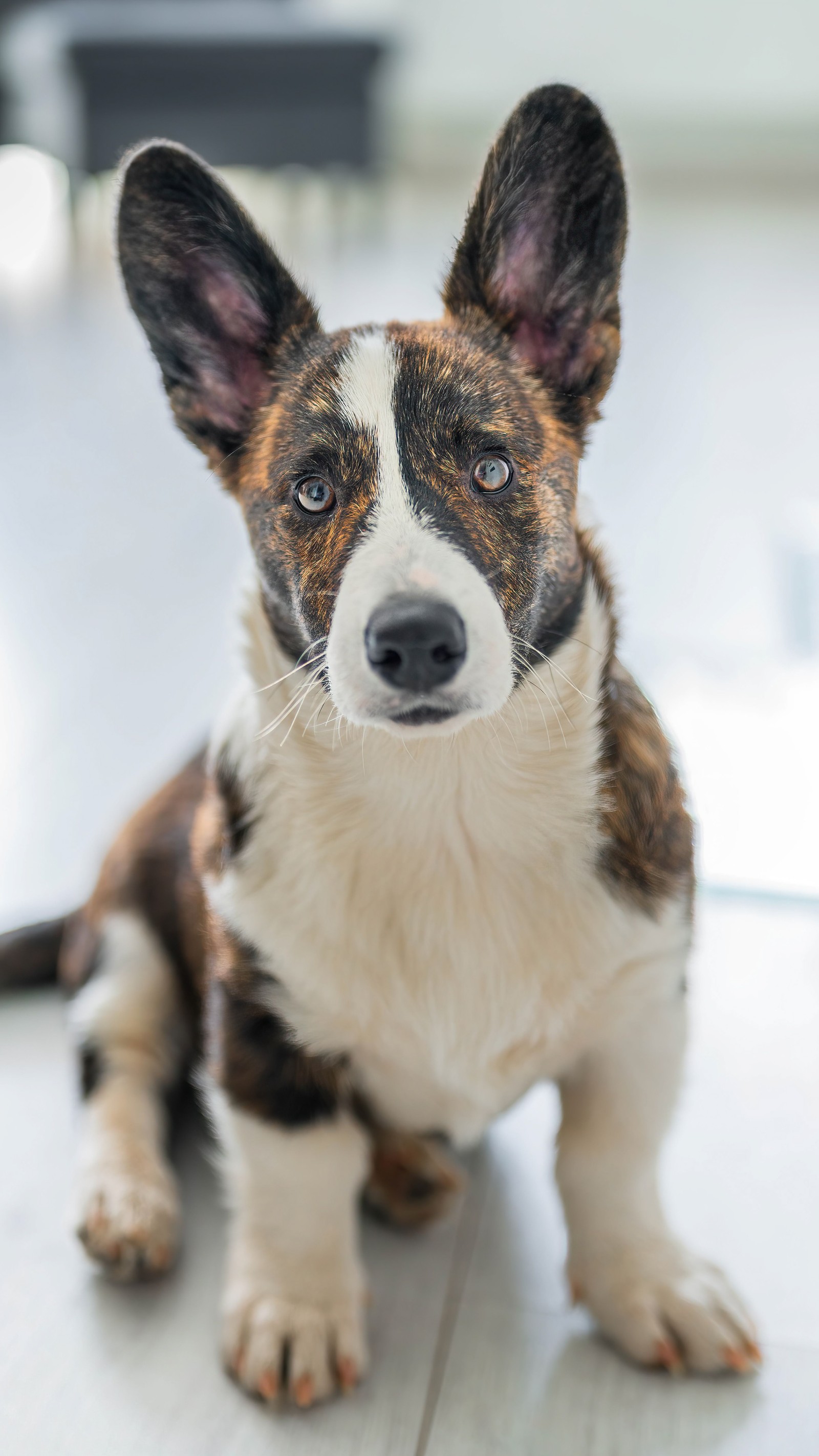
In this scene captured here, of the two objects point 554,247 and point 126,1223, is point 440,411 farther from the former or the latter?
point 126,1223

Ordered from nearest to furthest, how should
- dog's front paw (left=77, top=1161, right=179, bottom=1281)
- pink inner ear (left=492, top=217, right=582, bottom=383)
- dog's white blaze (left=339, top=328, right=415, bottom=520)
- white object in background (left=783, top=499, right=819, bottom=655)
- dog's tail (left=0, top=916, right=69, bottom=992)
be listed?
1. dog's white blaze (left=339, top=328, right=415, bottom=520)
2. pink inner ear (left=492, top=217, right=582, bottom=383)
3. dog's front paw (left=77, top=1161, right=179, bottom=1281)
4. dog's tail (left=0, top=916, right=69, bottom=992)
5. white object in background (left=783, top=499, right=819, bottom=655)

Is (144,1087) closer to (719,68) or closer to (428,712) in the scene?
(428,712)

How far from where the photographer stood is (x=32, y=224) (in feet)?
25.5

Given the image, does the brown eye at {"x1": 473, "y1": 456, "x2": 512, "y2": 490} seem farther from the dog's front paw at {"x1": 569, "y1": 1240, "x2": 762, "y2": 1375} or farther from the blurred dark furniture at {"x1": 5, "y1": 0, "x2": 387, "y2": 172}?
the blurred dark furniture at {"x1": 5, "y1": 0, "x2": 387, "y2": 172}

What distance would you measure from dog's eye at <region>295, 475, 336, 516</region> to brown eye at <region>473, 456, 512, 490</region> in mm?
142

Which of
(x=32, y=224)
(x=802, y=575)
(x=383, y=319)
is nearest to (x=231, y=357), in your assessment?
(x=383, y=319)

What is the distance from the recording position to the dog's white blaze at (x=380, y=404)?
1.29 m

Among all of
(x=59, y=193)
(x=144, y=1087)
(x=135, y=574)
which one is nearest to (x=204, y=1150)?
(x=144, y=1087)

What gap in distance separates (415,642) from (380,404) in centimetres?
29

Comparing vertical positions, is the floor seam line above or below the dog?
below

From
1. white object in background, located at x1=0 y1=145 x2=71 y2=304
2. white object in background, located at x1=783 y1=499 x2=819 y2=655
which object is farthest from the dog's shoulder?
white object in background, located at x1=0 y1=145 x2=71 y2=304

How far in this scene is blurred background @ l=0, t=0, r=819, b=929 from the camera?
2.79 meters

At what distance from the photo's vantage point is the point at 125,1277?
1628mm

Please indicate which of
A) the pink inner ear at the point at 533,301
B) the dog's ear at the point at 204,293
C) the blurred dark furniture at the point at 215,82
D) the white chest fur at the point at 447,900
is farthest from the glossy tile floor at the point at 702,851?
the blurred dark furniture at the point at 215,82
